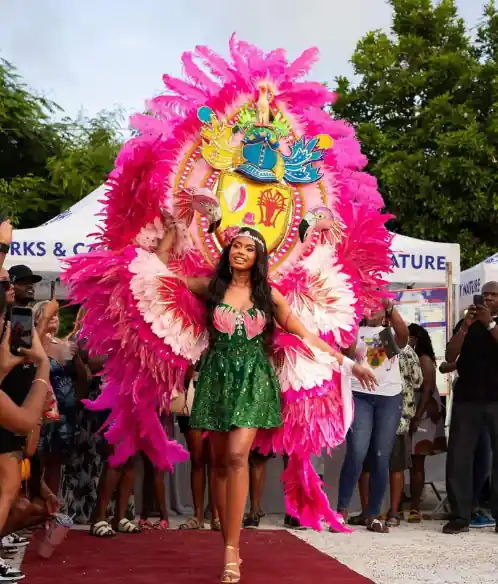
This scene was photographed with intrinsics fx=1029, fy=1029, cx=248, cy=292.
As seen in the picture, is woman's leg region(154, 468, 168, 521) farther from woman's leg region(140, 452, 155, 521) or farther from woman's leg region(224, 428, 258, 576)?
woman's leg region(224, 428, 258, 576)

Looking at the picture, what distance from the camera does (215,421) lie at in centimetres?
475

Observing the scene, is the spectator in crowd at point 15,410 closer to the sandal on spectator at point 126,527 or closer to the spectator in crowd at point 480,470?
the sandal on spectator at point 126,527

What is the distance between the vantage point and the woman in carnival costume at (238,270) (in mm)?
4785

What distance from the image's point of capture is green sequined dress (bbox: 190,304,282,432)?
185 inches

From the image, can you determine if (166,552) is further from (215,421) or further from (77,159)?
(77,159)

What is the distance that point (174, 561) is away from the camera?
5.15 m

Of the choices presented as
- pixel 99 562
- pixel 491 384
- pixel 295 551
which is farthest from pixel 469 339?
pixel 99 562

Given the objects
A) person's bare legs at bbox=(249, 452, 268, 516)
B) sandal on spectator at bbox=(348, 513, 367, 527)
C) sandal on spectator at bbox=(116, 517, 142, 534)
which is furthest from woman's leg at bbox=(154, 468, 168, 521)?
sandal on spectator at bbox=(348, 513, 367, 527)

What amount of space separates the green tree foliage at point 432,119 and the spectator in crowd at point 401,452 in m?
11.0

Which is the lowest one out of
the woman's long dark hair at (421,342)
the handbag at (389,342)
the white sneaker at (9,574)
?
the white sneaker at (9,574)

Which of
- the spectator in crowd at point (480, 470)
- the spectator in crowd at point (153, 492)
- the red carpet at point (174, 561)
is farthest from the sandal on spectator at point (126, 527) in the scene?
the spectator in crowd at point (480, 470)

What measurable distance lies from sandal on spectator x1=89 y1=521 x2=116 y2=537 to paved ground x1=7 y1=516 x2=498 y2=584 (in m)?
0.89

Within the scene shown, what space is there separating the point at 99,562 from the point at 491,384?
308 cm

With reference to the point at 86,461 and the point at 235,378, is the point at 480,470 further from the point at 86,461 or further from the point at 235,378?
the point at 235,378
